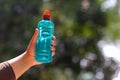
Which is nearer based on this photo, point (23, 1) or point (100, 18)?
point (23, 1)

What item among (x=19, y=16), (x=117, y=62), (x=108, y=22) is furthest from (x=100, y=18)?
(x=19, y=16)

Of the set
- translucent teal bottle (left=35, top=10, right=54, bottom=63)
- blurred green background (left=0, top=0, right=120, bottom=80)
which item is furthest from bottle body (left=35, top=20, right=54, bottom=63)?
blurred green background (left=0, top=0, right=120, bottom=80)

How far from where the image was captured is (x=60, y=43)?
340 inches

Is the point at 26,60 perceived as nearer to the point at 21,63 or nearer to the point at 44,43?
the point at 21,63

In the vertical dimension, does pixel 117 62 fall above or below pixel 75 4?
below

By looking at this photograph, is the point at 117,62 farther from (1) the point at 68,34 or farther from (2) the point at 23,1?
(2) the point at 23,1

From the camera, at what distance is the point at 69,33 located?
8.68m

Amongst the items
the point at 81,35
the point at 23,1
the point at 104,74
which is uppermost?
the point at 23,1

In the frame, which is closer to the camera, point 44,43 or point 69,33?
point 44,43

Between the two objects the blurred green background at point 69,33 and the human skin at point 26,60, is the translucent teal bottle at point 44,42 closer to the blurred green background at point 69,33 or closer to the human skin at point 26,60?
the human skin at point 26,60

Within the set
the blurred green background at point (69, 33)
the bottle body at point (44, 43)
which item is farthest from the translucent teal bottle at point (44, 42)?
the blurred green background at point (69, 33)

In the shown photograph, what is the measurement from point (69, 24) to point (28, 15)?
2.23 feet

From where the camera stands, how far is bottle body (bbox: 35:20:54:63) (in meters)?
Result: 2.85

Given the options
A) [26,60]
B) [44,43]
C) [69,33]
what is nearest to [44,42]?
[44,43]
